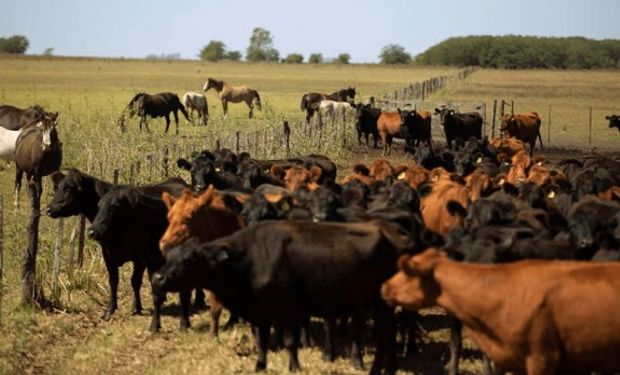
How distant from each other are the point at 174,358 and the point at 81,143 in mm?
14534

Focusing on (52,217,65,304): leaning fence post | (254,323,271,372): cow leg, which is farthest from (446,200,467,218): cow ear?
(52,217,65,304): leaning fence post

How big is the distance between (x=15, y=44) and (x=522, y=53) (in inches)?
3316

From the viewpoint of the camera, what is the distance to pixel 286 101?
5200cm

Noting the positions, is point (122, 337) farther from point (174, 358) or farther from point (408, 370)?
point (408, 370)

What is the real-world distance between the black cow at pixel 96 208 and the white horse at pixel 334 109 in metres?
20.9

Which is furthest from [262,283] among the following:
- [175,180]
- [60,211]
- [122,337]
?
[175,180]

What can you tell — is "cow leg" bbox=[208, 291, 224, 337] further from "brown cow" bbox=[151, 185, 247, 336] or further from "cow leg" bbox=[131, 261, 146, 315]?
"cow leg" bbox=[131, 261, 146, 315]

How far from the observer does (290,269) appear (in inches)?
331

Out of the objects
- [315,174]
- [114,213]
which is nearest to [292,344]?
[114,213]

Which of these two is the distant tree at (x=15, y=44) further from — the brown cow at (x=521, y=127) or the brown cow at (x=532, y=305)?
the brown cow at (x=532, y=305)

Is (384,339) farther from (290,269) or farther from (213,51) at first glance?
(213,51)

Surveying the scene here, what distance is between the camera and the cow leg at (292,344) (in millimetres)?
8617

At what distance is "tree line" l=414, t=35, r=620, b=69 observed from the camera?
14200 centimetres

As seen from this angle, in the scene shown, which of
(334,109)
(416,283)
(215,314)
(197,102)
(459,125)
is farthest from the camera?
(197,102)
